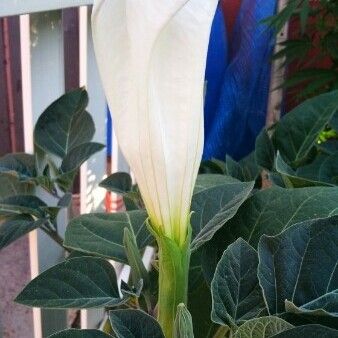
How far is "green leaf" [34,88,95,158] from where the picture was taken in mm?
925

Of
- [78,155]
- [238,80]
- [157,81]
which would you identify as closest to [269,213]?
[157,81]

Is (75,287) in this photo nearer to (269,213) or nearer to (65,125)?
(269,213)

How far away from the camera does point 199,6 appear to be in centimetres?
38

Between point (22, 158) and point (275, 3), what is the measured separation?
4.40ft

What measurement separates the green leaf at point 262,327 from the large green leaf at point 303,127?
423 millimetres

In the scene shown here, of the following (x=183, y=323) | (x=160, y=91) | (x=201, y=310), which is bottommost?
(x=201, y=310)

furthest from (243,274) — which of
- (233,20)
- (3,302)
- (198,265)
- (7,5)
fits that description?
(233,20)

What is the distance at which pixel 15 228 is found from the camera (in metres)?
0.83

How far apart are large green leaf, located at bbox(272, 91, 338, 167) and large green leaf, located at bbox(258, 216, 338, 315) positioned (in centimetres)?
36

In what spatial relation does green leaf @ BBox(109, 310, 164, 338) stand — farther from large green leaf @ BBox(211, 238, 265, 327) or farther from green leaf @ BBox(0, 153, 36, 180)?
green leaf @ BBox(0, 153, 36, 180)

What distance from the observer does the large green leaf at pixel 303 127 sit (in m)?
0.86

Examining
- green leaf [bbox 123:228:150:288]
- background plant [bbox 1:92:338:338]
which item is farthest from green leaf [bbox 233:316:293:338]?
green leaf [bbox 123:228:150:288]

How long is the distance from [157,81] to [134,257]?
19 centimetres

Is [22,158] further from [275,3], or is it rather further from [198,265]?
[275,3]
